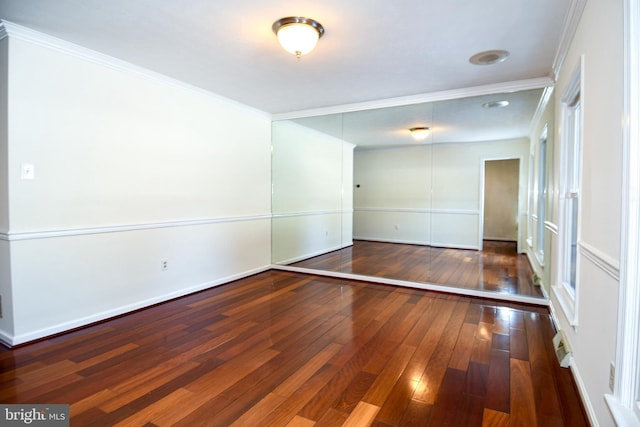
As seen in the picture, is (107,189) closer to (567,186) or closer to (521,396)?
(521,396)

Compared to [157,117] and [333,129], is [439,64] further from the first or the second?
[157,117]

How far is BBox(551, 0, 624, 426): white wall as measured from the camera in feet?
4.53

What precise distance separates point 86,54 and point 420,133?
157 inches

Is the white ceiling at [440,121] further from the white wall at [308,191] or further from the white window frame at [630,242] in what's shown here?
the white window frame at [630,242]

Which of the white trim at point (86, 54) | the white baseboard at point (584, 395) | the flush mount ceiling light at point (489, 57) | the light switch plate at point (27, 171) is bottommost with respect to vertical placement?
the white baseboard at point (584, 395)

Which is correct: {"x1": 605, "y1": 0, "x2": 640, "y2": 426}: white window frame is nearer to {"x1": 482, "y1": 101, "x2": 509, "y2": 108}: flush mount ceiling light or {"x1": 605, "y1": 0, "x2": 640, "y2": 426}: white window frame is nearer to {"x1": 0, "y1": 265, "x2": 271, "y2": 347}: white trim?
{"x1": 482, "y1": 101, "x2": 509, "y2": 108}: flush mount ceiling light

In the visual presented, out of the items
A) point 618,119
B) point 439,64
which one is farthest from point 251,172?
point 618,119

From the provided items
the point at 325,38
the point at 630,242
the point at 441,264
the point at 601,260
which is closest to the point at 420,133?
the point at 441,264

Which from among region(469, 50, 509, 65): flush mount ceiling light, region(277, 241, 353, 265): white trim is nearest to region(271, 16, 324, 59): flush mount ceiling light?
region(469, 50, 509, 65): flush mount ceiling light

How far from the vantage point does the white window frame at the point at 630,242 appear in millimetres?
1169

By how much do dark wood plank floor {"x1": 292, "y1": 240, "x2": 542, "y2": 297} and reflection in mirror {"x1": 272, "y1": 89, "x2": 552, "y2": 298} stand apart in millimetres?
22

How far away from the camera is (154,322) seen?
2912 millimetres

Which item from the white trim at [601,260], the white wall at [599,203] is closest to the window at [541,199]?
the white wall at [599,203]

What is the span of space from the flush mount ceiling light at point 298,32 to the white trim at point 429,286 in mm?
2967
